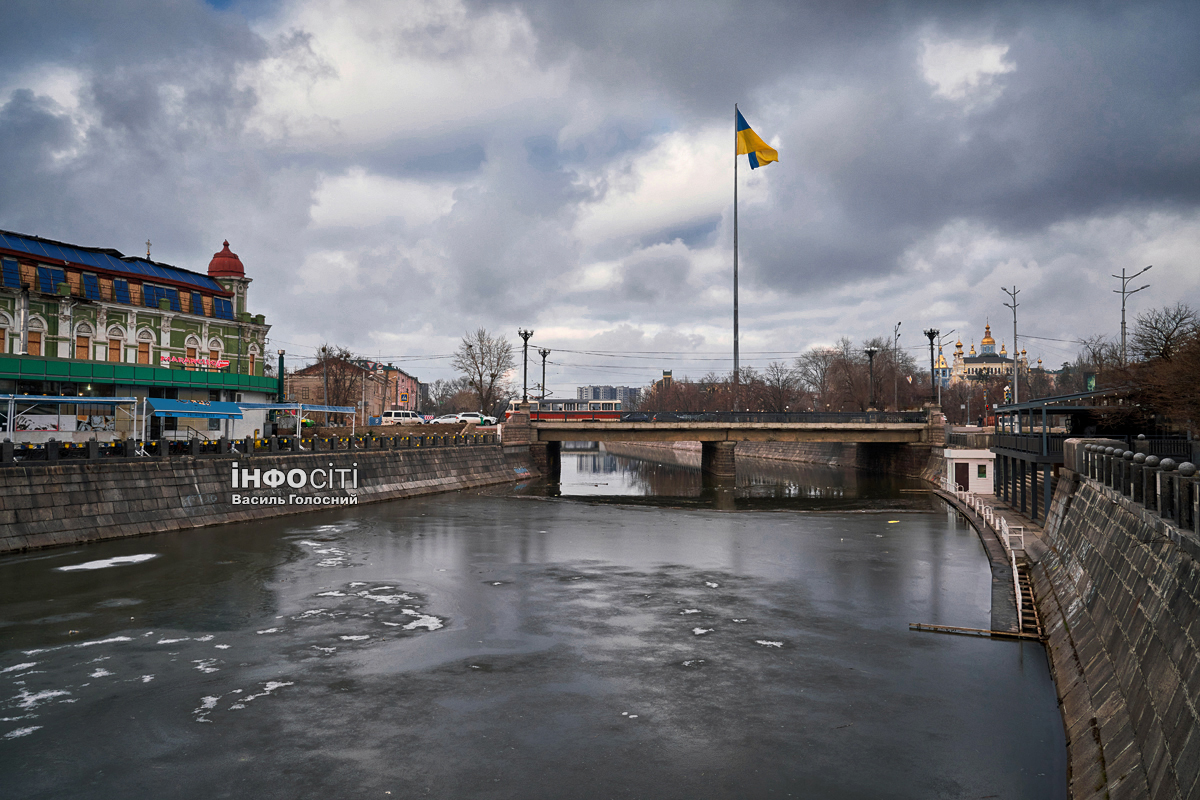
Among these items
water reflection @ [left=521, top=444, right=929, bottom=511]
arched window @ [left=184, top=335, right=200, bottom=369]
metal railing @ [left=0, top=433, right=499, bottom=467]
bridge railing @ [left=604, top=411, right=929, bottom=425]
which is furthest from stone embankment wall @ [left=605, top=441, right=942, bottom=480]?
arched window @ [left=184, top=335, right=200, bottom=369]

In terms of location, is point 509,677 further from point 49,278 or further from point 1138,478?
point 49,278

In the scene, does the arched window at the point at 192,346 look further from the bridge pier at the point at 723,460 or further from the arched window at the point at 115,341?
the bridge pier at the point at 723,460

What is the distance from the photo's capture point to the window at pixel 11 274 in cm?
4806

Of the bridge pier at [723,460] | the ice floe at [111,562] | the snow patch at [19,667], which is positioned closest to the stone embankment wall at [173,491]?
the ice floe at [111,562]

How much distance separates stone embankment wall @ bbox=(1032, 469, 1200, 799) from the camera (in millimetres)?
9172

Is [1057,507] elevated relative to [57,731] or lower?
elevated

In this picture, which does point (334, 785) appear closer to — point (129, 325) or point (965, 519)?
point (965, 519)

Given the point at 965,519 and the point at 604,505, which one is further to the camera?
the point at 604,505

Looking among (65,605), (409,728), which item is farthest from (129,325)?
(409,728)

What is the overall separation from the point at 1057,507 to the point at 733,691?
19.6 metres

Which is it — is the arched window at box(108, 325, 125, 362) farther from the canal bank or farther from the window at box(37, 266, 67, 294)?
the canal bank

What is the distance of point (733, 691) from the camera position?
15.1 meters

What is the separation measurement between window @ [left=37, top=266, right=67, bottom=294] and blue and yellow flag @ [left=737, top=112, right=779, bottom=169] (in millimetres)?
57189

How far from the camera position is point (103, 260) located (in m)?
55.8
